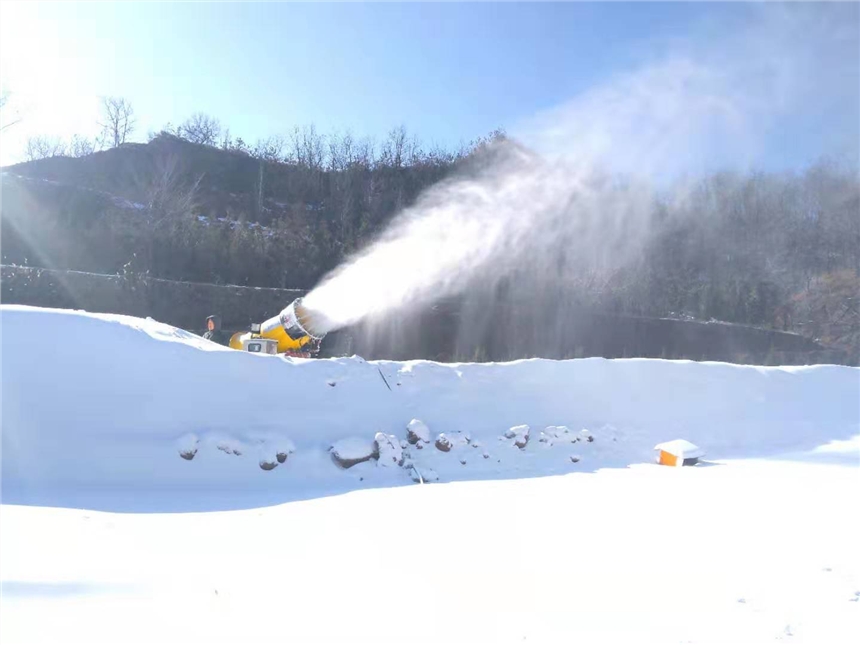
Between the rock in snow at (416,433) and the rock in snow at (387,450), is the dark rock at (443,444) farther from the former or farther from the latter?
the rock in snow at (387,450)

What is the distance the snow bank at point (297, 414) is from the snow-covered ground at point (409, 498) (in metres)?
0.03

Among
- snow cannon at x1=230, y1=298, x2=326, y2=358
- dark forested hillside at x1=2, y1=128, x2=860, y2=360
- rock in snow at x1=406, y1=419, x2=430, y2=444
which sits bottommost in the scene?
rock in snow at x1=406, y1=419, x2=430, y2=444

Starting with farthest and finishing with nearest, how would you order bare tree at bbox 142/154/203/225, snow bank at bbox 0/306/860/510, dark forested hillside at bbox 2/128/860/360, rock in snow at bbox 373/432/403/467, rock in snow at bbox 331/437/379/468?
bare tree at bbox 142/154/203/225
dark forested hillside at bbox 2/128/860/360
rock in snow at bbox 373/432/403/467
rock in snow at bbox 331/437/379/468
snow bank at bbox 0/306/860/510

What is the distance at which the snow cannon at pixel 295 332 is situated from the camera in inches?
406

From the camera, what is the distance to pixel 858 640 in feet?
9.99

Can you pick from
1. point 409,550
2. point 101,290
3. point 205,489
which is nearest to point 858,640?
point 409,550

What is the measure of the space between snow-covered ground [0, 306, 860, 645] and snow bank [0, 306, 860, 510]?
0.03m

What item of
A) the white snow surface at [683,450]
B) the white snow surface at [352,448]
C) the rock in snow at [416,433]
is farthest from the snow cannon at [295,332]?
the white snow surface at [683,450]

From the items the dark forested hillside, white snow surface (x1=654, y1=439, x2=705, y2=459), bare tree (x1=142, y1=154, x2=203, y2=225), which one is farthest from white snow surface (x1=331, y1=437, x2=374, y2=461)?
bare tree (x1=142, y1=154, x2=203, y2=225)

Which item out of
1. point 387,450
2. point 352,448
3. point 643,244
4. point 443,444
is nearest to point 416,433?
point 443,444

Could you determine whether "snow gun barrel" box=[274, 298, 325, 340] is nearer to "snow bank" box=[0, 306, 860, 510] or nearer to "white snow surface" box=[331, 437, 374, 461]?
"snow bank" box=[0, 306, 860, 510]

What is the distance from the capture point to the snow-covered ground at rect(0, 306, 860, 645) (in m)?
3.20

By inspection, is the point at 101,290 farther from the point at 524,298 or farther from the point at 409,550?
the point at 409,550

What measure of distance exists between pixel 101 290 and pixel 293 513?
37.6 feet
